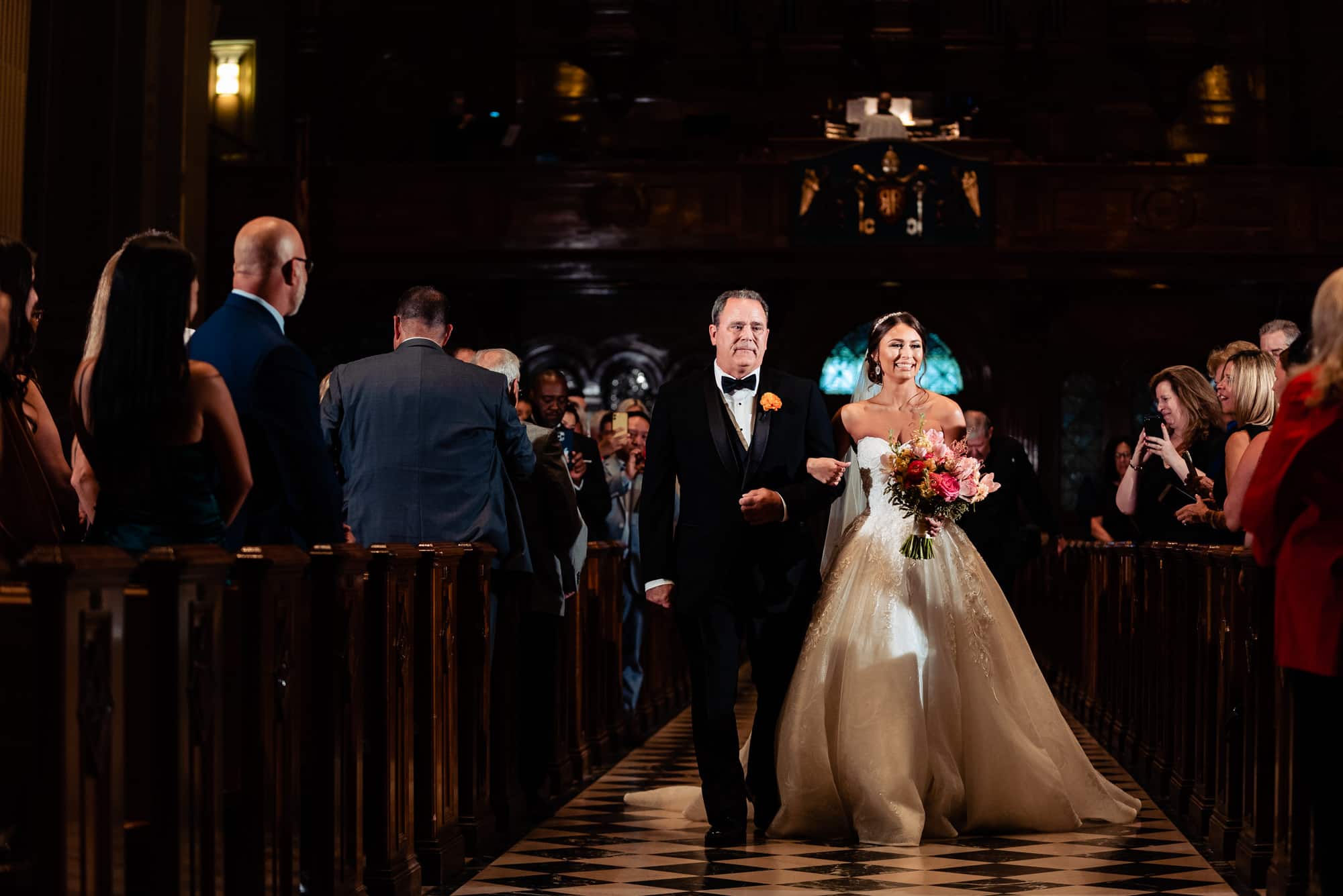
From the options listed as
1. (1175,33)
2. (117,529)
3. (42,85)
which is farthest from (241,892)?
(1175,33)

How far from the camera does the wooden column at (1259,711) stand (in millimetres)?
5180

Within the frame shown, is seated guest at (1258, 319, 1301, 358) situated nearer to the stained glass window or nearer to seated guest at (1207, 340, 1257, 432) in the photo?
seated guest at (1207, 340, 1257, 432)

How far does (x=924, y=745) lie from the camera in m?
6.27

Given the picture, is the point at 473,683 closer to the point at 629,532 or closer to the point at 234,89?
the point at 629,532

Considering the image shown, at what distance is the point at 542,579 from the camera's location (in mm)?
6914

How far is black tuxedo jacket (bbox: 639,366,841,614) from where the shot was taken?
608 centimetres

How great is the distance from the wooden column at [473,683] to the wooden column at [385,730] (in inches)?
33.7

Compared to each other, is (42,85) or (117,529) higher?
(42,85)

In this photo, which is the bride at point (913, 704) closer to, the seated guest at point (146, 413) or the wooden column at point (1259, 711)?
the wooden column at point (1259, 711)

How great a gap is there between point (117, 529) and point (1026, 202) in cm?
1543

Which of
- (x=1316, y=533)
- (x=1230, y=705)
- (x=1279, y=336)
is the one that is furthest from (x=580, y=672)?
(x=1316, y=533)

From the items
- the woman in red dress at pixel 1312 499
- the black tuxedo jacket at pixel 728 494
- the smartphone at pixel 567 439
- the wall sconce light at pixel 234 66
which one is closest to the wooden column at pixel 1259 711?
the woman in red dress at pixel 1312 499

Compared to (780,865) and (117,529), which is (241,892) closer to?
(117,529)

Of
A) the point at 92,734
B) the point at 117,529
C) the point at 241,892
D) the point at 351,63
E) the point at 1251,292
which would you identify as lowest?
the point at 241,892
